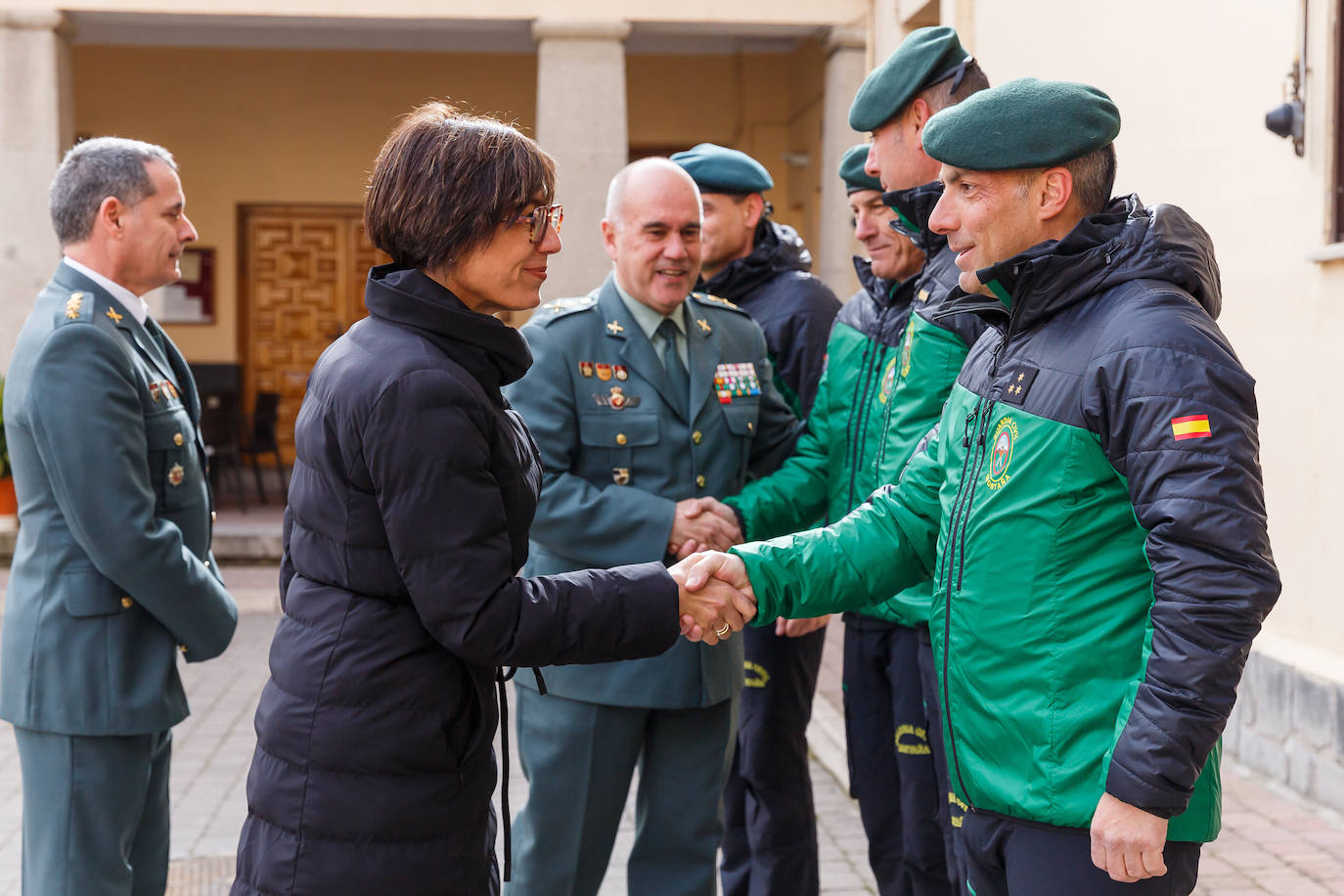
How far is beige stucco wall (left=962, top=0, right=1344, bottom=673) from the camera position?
5168 millimetres

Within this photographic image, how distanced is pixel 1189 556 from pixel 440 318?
3.80 ft

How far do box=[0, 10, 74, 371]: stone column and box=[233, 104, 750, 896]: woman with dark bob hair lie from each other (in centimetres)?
1005

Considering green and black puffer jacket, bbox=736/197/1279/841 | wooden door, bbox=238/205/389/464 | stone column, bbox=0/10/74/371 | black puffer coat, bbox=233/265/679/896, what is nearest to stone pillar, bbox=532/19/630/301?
stone column, bbox=0/10/74/371

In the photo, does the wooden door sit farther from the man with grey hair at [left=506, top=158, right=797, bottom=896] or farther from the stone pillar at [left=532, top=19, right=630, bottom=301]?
the man with grey hair at [left=506, top=158, right=797, bottom=896]

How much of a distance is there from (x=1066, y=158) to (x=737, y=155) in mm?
2290

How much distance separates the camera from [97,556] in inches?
121

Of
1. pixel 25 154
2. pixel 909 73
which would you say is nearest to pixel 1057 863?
pixel 909 73

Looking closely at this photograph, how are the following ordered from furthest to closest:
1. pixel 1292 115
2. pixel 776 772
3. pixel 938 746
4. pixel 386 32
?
pixel 386 32 → pixel 1292 115 → pixel 776 772 → pixel 938 746

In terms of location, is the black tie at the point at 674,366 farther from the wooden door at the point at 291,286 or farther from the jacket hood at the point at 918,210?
the wooden door at the point at 291,286

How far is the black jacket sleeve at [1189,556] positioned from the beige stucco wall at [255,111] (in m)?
15.2

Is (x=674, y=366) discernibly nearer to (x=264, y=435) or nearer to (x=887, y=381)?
(x=887, y=381)

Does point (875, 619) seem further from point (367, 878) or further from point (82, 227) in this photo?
point (82, 227)

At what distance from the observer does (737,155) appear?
4.43 meters

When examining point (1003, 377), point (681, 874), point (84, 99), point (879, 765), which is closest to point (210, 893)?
point (681, 874)
